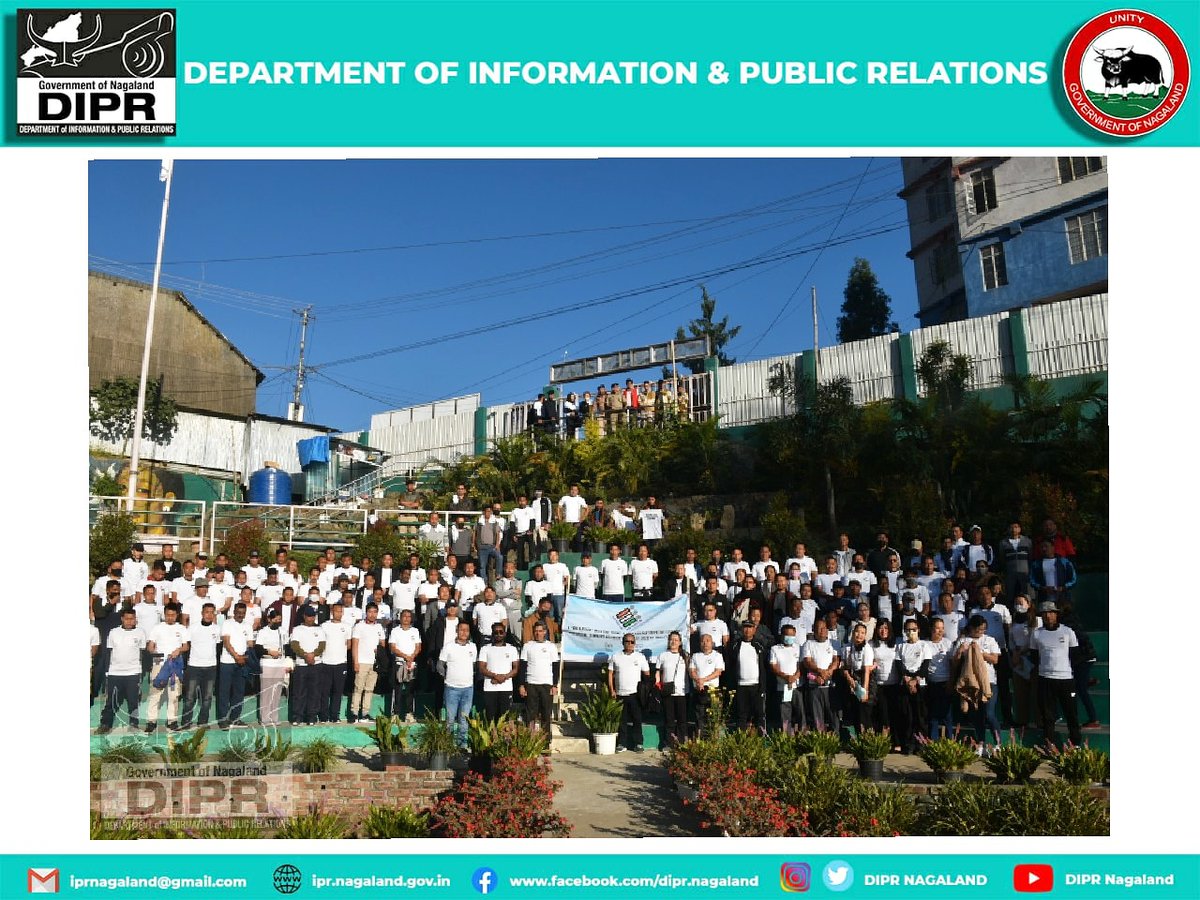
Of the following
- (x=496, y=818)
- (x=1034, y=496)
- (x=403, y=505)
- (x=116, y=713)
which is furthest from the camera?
(x=403, y=505)

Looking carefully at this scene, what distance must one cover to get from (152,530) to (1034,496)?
44.3 ft

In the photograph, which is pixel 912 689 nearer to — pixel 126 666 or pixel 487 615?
pixel 487 615

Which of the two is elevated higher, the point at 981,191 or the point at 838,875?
the point at 981,191

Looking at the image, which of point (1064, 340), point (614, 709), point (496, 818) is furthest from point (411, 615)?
point (1064, 340)

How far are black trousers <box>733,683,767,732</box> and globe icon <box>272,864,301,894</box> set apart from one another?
493cm

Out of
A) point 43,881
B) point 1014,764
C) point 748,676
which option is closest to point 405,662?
point 748,676

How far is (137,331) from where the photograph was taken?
76.2 feet

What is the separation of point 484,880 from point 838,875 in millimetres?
2377

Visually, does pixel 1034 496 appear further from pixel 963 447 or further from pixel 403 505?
pixel 403 505

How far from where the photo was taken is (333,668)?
33.1 feet

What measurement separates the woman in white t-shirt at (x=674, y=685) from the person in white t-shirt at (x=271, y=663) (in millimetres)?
3904

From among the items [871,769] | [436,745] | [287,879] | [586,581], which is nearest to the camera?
[287,879]

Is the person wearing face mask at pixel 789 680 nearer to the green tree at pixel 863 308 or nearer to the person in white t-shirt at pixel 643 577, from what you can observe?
the person in white t-shirt at pixel 643 577

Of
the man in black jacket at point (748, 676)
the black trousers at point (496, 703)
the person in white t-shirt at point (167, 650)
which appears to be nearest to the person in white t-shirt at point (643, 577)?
the man in black jacket at point (748, 676)
